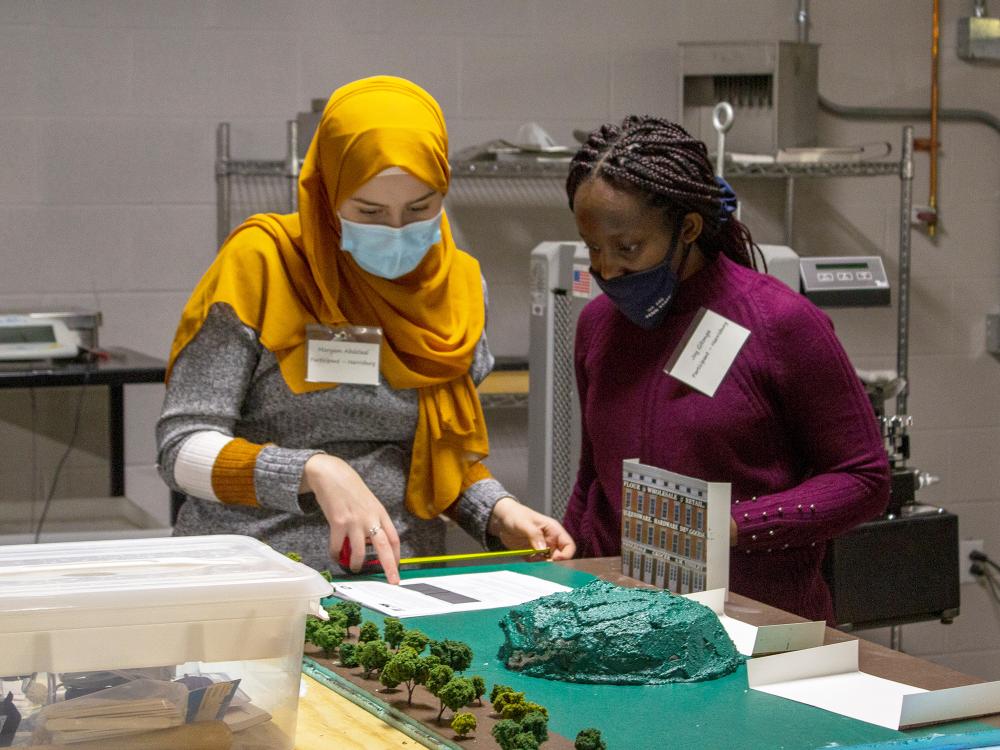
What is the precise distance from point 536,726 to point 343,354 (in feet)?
2.93

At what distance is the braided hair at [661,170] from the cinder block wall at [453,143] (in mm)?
1818

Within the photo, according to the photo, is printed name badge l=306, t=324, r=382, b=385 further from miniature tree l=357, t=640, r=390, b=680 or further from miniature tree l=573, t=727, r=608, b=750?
miniature tree l=573, t=727, r=608, b=750

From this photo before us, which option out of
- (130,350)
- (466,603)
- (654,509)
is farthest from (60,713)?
(130,350)

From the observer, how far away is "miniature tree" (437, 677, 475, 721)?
3.36 feet

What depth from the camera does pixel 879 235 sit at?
3879 mm

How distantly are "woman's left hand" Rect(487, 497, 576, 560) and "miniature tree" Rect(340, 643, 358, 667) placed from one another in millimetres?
534

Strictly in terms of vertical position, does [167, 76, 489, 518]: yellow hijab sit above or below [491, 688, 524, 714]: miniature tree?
above

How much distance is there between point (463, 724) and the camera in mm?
989

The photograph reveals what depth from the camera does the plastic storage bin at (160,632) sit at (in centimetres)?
87

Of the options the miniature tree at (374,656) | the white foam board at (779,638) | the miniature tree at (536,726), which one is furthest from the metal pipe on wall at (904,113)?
the miniature tree at (536,726)

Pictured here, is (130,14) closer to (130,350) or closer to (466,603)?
(130,350)

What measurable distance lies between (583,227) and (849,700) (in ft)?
2.75

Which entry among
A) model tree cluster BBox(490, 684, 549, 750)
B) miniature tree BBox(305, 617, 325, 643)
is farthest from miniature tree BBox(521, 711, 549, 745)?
miniature tree BBox(305, 617, 325, 643)

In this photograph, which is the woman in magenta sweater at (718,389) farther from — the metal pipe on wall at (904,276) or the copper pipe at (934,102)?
the copper pipe at (934,102)
